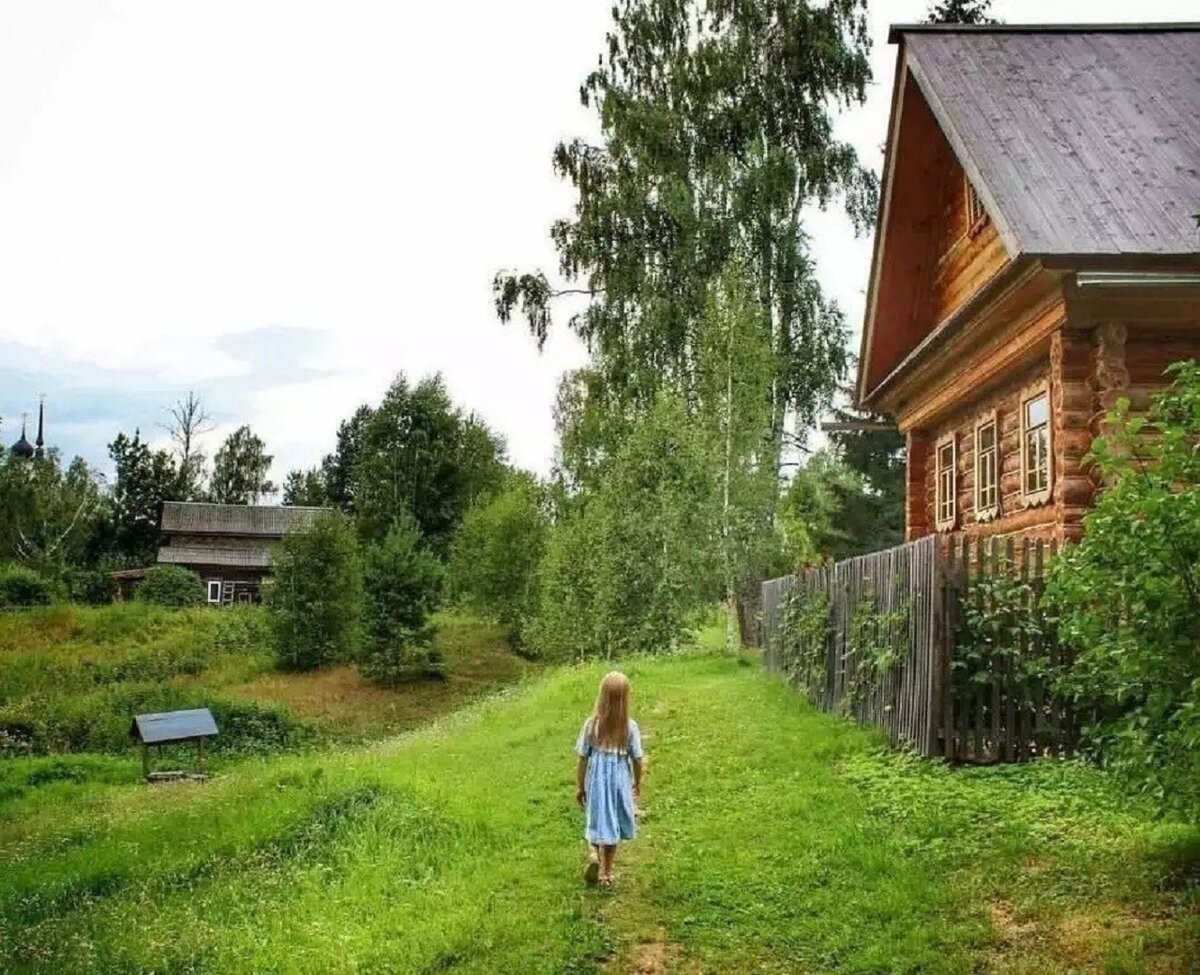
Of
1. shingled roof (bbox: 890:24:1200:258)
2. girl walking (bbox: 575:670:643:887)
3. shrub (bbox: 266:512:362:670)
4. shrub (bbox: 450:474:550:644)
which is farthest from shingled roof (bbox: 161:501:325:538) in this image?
girl walking (bbox: 575:670:643:887)

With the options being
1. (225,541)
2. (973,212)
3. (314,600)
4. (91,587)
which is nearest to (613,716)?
(973,212)

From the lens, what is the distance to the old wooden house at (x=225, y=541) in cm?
6388

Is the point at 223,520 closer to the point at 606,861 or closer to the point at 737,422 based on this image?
the point at 737,422

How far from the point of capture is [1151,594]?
6.53m

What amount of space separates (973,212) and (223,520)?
56731 mm

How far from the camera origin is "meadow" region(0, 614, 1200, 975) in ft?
22.1

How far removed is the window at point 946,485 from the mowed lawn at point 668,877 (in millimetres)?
6184

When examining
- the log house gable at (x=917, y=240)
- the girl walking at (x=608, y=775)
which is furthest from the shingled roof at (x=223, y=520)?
the girl walking at (x=608, y=775)

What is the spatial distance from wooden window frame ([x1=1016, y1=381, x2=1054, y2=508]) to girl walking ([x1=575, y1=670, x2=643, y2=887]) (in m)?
6.68

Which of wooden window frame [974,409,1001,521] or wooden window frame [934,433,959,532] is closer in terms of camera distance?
wooden window frame [974,409,1001,521]

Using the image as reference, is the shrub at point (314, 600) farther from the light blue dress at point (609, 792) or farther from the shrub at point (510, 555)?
the light blue dress at point (609, 792)

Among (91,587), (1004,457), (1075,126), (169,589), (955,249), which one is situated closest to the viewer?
(1075,126)

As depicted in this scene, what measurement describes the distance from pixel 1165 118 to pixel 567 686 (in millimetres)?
11712

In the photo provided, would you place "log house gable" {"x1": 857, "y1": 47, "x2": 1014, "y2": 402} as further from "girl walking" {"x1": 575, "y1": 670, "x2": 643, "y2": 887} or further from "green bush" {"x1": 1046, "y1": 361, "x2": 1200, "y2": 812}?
"girl walking" {"x1": 575, "y1": 670, "x2": 643, "y2": 887}
